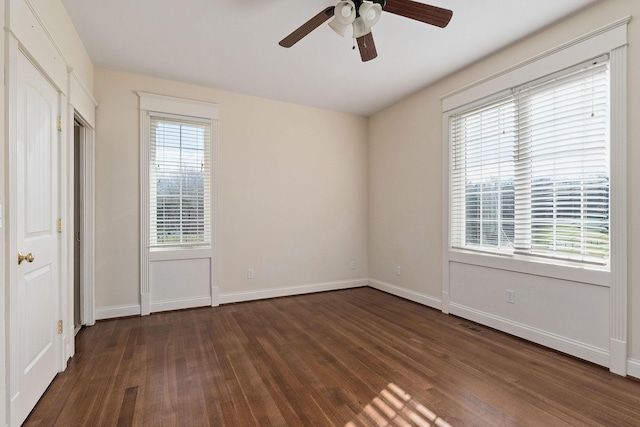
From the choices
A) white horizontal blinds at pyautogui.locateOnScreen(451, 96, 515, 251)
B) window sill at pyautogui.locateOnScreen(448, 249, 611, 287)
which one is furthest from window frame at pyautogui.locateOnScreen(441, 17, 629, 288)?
white horizontal blinds at pyautogui.locateOnScreen(451, 96, 515, 251)

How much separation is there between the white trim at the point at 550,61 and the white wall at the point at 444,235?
6 cm

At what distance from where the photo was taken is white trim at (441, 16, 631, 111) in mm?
2445

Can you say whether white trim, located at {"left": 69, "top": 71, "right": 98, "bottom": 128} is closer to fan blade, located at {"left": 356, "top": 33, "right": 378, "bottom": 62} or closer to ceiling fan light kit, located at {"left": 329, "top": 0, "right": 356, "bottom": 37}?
ceiling fan light kit, located at {"left": 329, "top": 0, "right": 356, "bottom": 37}

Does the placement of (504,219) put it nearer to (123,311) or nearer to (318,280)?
(318,280)

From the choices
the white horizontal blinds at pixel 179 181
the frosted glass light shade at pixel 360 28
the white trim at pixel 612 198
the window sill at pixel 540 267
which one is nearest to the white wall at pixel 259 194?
the white horizontal blinds at pixel 179 181

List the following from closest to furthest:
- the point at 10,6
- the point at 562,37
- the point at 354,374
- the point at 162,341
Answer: the point at 10,6
the point at 354,374
the point at 562,37
the point at 162,341

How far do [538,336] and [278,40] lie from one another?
3744 millimetres

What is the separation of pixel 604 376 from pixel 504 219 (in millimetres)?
1512

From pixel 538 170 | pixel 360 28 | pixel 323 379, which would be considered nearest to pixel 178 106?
pixel 360 28

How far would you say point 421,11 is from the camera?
2104 mm

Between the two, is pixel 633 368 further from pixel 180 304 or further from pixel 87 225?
pixel 87 225

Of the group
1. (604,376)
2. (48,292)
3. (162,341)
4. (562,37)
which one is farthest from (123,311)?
(562,37)

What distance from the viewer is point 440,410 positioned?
78.4 inches

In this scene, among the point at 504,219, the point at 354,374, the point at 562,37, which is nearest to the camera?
the point at 354,374
